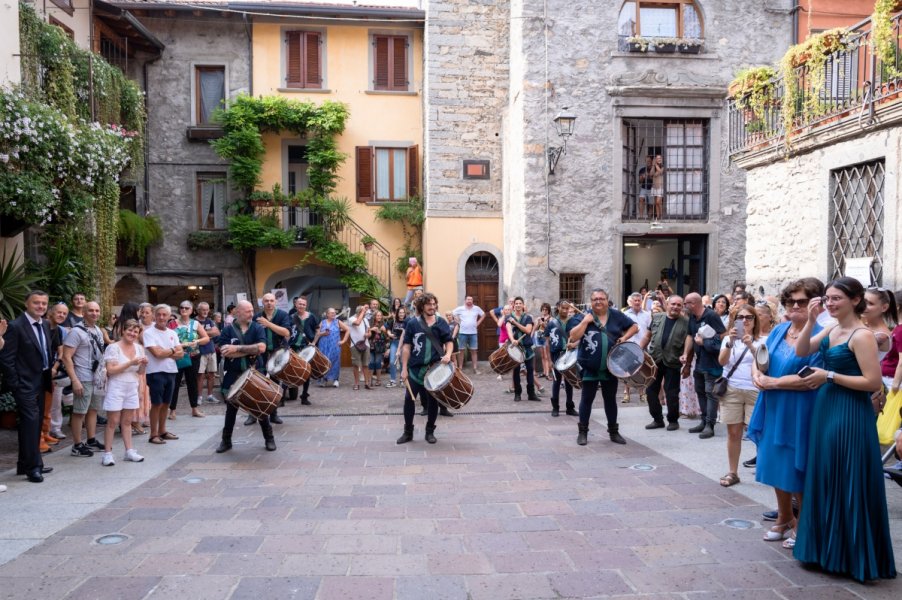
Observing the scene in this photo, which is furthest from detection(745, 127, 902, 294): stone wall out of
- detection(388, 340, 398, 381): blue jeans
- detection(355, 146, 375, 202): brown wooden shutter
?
detection(355, 146, 375, 202): brown wooden shutter

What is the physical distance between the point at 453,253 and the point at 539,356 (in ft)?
13.5

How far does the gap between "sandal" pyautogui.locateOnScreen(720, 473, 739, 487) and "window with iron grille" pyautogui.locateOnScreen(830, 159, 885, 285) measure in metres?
3.38

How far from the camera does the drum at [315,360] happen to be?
36.9ft

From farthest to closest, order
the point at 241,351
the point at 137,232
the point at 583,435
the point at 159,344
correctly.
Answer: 1. the point at 137,232
2. the point at 159,344
3. the point at 583,435
4. the point at 241,351

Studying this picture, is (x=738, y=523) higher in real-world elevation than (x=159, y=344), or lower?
lower

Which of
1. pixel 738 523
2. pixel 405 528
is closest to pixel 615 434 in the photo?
pixel 738 523

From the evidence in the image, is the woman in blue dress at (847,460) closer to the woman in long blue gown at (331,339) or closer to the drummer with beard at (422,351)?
the drummer with beard at (422,351)

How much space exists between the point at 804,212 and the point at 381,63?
14210mm

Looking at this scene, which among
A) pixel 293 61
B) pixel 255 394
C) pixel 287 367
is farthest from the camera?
pixel 293 61

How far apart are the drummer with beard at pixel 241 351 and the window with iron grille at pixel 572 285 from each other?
408 inches

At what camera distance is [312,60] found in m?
20.2

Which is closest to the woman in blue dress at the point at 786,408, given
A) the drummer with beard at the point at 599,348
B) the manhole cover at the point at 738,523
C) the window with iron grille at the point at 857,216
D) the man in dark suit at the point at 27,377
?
the manhole cover at the point at 738,523

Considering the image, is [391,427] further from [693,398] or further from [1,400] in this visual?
[1,400]

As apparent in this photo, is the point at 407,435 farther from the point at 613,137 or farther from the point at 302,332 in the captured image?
the point at 613,137
